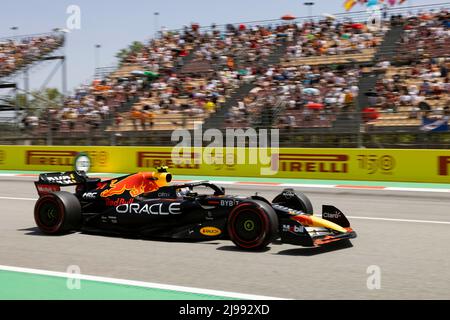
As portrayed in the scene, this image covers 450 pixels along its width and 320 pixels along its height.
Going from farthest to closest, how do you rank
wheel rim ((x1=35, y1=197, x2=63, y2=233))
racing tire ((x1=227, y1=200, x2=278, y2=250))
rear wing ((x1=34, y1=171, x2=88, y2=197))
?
rear wing ((x1=34, y1=171, x2=88, y2=197))
wheel rim ((x1=35, y1=197, x2=63, y2=233))
racing tire ((x1=227, y1=200, x2=278, y2=250))

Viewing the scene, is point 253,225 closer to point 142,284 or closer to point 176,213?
point 176,213

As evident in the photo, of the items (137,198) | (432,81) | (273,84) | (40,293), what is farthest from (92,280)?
(273,84)

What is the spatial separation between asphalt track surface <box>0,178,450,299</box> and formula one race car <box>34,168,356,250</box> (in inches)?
6.4

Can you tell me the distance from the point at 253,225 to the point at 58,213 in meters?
2.81

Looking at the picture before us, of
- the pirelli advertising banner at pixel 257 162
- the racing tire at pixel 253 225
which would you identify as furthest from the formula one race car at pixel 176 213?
the pirelli advertising banner at pixel 257 162

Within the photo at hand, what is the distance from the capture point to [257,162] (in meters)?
18.3

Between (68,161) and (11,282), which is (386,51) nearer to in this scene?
(68,161)

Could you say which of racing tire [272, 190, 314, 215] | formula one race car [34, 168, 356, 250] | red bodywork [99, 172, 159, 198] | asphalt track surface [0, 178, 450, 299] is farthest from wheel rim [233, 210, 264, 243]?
red bodywork [99, 172, 159, 198]

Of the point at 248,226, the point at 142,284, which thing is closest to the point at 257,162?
the point at 248,226

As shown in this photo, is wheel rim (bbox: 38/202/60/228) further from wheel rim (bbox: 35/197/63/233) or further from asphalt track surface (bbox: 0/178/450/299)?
asphalt track surface (bbox: 0/178/450/299)

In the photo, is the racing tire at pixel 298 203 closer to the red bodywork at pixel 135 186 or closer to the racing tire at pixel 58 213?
the red bodywork at pixel 135 186

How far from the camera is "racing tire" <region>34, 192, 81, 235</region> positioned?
8.22 m

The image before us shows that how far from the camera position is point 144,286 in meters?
5.54

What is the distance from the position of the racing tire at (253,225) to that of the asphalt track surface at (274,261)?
127 mm
